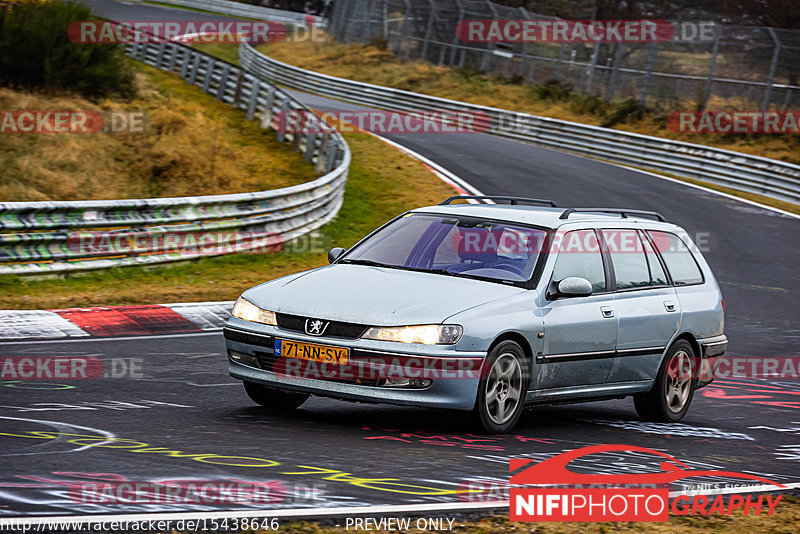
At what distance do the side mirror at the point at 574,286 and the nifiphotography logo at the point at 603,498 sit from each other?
154 cm

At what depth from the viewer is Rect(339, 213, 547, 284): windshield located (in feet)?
25.9

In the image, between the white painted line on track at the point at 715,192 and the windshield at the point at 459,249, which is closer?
the windshield at the point at 459,249

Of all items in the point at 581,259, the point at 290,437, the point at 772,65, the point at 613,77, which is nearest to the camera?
the point at 290,437

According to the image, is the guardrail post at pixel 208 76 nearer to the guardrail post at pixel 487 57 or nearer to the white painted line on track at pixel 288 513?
the guardrail post at pixel 487 57

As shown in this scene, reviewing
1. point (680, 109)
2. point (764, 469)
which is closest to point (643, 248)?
point (764, 469)

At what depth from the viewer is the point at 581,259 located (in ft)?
27.0

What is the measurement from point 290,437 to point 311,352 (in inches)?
23.6

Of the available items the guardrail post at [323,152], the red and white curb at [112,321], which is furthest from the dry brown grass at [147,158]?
the red and white curb at [112,321]

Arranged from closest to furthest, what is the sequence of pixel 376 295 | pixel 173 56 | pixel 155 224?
pixel 376 295 → pixel 155 224 → pixel 173 56

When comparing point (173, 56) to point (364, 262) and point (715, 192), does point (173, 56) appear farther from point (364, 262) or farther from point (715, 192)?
point (364, 262)


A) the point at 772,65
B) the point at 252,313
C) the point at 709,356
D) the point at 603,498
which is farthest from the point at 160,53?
the point at 603,498

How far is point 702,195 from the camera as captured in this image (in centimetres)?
2711

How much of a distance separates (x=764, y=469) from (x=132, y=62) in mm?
25599

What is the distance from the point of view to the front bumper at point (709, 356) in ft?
30.6
